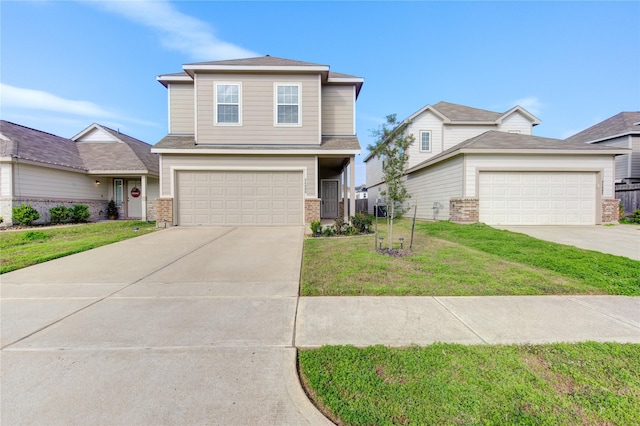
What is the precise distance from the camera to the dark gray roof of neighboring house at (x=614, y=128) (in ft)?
61.7

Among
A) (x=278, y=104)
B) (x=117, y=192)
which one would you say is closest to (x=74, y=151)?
(x=117, y=192)

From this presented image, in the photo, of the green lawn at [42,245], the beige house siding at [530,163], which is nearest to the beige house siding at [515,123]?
the beige house siding at [530,163]

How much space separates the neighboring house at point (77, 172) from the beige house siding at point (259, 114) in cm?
632

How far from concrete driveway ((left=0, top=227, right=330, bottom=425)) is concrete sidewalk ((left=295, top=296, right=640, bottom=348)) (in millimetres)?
466

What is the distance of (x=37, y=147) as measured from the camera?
14227mm

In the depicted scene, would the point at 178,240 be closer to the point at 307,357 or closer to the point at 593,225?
the point at 307,357

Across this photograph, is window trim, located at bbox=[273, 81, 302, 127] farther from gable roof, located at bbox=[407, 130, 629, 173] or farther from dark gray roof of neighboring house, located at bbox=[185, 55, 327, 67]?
gable roof, located at bbox=[407, 130, 629, 173]

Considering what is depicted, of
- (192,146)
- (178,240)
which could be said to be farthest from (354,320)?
(192,146)

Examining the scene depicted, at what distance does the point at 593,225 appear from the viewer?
11766 millimetres

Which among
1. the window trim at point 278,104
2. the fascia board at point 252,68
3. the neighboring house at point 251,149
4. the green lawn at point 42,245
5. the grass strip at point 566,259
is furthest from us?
the window trim at point 278,104

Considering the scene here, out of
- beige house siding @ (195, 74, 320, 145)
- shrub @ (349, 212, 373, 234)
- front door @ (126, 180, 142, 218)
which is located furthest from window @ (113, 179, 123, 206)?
shrub @ (349, 212, 373, 234)

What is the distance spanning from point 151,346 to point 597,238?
11981mm

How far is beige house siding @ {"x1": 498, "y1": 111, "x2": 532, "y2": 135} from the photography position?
63.1 ft

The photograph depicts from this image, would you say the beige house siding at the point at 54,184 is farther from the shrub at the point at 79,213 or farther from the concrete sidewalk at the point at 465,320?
the concrete sidewalk at the point at 465,320
